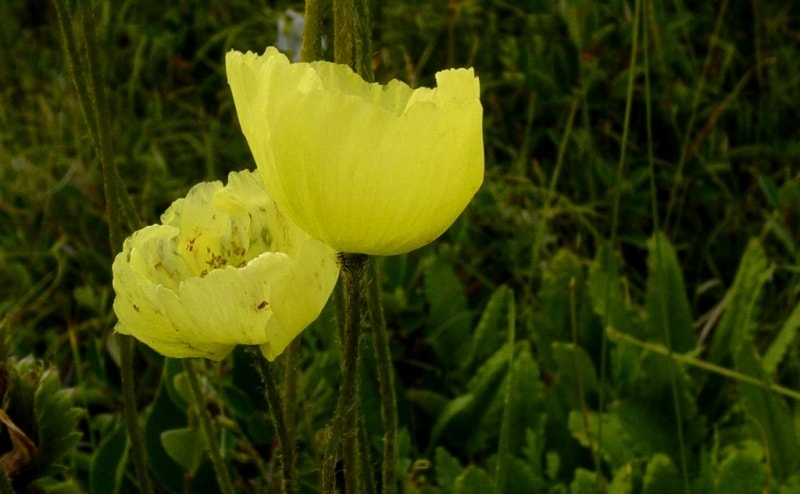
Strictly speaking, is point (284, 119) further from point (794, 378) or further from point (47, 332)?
point (47, 332)

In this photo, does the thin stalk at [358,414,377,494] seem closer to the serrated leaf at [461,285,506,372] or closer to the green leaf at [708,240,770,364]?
the serrated leaf at [461,285,506,372]

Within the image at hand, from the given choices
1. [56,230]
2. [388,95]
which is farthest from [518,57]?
[388,95]

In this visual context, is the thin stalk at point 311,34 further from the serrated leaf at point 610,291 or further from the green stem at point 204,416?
the serrated leaf at point 610,291

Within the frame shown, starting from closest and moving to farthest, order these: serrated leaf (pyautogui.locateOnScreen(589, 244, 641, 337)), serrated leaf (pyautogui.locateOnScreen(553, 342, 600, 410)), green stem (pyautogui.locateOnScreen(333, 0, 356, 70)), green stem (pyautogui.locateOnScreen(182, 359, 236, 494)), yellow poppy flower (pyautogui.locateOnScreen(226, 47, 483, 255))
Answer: yellow poppy flower (pyautogui.locateOnScreen(226, 47, 483, 255)) → green stem (pyautogui.locateOnScreen(333, 0, 356, 70)) → green stem (pyautogui.locateOnScreen(182, 359, 236, 494)) → serrated leaf (pyautogui.locateOnScreen(553, 342, 600, 410)) → serrated leaf (pyautogui.locateOnScreen(589, 244, 641, 337))

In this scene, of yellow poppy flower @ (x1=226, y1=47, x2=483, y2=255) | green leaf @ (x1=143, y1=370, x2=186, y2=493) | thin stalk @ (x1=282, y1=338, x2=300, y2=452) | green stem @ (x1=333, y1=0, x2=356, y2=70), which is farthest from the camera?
green leaf @ (x1=143, y1=370, x2=186, y2=493)

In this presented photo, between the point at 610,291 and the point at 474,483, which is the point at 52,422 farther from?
the point at 610,291

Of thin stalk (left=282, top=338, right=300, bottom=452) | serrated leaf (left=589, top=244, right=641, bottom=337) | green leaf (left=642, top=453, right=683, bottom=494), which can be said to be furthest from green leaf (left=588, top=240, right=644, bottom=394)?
thin stalk (left=282, top=338, right=300, bottom=452)
